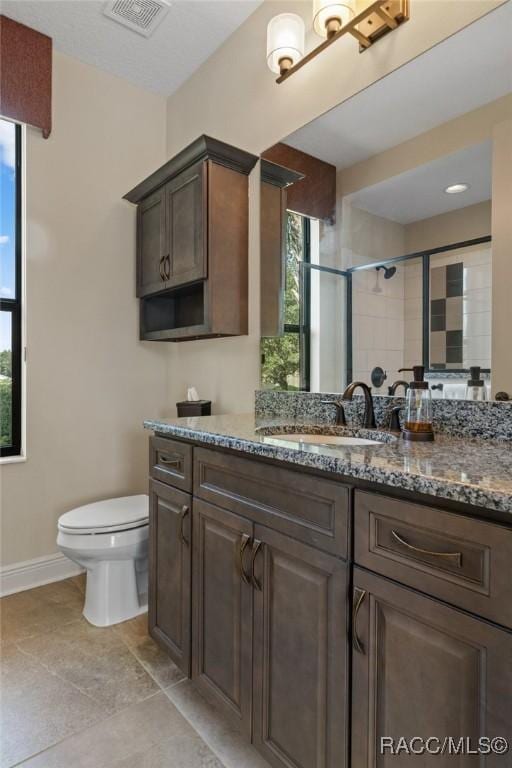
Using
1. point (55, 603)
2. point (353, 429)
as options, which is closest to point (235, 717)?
point (353, 429)

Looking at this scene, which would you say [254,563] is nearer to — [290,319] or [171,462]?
[171,462]

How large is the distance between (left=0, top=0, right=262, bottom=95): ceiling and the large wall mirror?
0.78 m

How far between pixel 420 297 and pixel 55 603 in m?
2.17

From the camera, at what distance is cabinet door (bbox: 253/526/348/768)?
0.93 m

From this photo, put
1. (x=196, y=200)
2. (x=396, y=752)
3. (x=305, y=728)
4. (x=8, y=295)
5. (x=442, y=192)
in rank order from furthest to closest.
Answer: (x=8, y=295)
(x=196, y=200)
(x=442, y=192)
(x=305, y=728)
(x=396, y=752)

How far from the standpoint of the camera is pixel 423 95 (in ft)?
4.59

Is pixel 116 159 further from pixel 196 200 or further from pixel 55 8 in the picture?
pixel 196 200

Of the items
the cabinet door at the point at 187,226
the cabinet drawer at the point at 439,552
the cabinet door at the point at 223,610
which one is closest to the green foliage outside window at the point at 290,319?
the cabinet door at the point at 187,226

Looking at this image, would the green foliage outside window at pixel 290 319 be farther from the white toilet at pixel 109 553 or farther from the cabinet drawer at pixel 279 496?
the white toilet at pixel 109 553

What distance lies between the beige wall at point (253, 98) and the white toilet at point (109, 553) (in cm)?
76

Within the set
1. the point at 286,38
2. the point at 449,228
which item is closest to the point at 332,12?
the point at 286,38

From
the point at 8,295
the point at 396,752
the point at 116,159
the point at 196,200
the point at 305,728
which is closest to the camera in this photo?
the point at 396,752

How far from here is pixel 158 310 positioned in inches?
106

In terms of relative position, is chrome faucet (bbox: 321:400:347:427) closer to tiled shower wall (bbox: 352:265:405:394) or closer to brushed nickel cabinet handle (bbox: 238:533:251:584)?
tiled shower wall (bbox: 352:265:405:394)
